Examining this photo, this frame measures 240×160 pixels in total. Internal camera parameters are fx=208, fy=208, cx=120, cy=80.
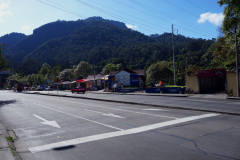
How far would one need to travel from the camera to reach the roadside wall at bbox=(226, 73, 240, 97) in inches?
1009

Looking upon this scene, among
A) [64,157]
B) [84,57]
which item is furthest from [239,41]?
[84,57]

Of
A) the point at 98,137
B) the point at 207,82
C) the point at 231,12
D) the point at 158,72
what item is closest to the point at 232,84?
→ the point at 207,82

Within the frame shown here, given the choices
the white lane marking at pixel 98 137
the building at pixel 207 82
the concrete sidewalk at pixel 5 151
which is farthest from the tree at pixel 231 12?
the concrete sidewalk at pixel 5 151

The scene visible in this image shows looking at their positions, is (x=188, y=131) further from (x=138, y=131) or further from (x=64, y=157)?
(x=64, y=157)

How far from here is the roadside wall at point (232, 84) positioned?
25.6 m

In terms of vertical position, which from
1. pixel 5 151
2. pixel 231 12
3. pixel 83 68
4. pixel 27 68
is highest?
pixel 27 68

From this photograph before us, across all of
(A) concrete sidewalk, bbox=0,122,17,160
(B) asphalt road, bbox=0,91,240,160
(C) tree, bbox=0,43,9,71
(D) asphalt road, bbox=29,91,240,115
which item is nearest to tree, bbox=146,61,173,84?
(D) asphalt road, bbox=29,91,240,115

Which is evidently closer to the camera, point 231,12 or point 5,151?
point 5,151

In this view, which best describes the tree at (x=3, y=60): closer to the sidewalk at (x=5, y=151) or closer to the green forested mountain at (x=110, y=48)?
the sidewalk at (x=5, y=151)

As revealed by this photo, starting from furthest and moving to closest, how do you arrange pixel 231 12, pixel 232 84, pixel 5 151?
1. pixel 232 84
2. pixel 231 12
3. pixel 5 151

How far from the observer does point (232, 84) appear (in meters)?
26.0

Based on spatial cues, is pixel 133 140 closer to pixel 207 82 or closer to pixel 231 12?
pixel 231 12

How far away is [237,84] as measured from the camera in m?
23.6

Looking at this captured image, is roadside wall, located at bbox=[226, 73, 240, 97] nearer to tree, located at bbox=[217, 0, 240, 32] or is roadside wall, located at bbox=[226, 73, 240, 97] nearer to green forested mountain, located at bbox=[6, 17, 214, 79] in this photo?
tree, located at bbox=[217, 0, 240, 32]
